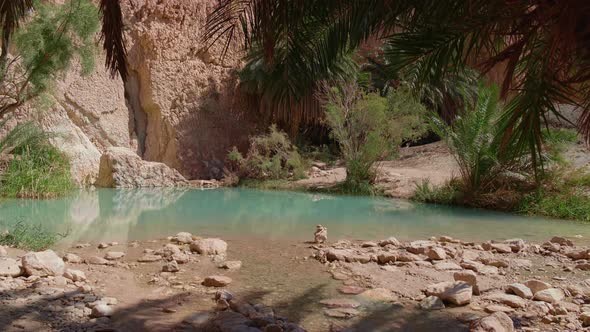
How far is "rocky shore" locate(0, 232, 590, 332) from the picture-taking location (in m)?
4.48

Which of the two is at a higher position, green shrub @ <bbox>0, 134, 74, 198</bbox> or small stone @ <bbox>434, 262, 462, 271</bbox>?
green shrub @ <bbox>0, 134, 74, 198</bbox>

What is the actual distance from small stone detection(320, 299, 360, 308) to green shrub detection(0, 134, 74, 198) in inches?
348

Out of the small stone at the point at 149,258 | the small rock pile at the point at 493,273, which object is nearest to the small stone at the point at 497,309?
the small rock pile at the point at 493,273

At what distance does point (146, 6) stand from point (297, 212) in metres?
11.0

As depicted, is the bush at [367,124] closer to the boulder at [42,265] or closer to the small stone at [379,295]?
the small stone at [379,295]

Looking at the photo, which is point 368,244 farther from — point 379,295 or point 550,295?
point 550,295

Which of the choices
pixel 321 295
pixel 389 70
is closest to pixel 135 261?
pixel 321 295

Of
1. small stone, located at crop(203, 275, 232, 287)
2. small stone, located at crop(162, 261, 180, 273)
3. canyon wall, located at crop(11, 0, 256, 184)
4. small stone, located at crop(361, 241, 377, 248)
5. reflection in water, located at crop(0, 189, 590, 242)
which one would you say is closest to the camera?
small stone, located at crop(203, 275, 232, 287)

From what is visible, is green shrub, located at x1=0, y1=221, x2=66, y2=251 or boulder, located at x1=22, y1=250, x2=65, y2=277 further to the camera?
green shrub, located at x1=0, y1=221, x2=66, y2=251

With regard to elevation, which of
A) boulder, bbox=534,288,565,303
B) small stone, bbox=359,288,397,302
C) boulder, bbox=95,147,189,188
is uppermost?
boulder, bbox=95,147,189,188

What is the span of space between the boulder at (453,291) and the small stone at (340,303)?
→ 0.70m

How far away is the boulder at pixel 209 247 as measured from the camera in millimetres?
7125

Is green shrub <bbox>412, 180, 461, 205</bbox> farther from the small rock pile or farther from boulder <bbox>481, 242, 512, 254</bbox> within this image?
boulder <bbox>481, 242, 512, 254</bbox>

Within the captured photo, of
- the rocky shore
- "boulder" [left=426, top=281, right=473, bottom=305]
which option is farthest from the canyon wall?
"boulder" [left=426, top=281, right=473, bottom=305]
